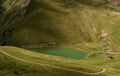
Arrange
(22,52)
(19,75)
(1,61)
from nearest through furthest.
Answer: (19,75) < (1,61) < (22,52)

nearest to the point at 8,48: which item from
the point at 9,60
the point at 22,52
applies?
the point at 22,52

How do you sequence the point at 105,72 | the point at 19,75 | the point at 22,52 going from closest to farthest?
the point at 19,75 < the point at 105,72 < the point at 22,52

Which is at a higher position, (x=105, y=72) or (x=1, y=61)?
(x=1, y=61)

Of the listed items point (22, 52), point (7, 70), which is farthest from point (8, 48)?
point (7, 70)

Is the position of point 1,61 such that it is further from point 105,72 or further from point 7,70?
point 105,72

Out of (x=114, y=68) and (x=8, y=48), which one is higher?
(x=8, y=48)

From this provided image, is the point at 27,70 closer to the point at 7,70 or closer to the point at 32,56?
the point at 7,70

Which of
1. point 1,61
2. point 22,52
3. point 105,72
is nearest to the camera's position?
point 1,61

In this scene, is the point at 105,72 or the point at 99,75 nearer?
the point at 99,75

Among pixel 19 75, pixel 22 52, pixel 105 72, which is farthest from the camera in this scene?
pixel 22 52
